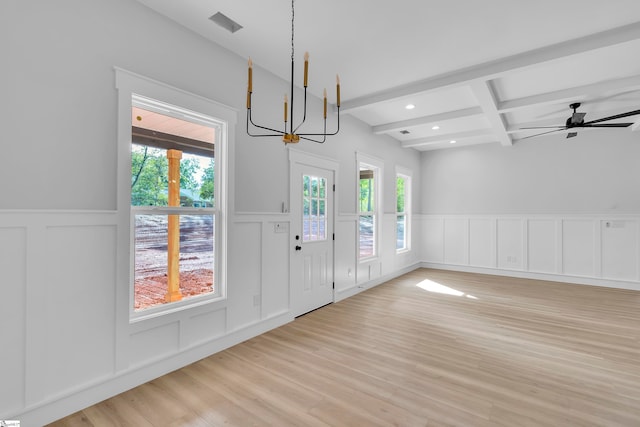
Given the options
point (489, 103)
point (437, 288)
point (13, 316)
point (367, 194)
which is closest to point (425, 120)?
point (489, 103)

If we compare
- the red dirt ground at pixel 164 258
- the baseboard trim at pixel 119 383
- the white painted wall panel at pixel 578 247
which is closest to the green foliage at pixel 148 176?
the red dirt ground at pixel 164 258

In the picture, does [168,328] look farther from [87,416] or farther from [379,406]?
[379,406]

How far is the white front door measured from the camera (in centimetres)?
379

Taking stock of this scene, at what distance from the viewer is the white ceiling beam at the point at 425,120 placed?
181 inches

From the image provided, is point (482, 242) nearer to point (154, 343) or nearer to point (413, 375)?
point (413, 375)

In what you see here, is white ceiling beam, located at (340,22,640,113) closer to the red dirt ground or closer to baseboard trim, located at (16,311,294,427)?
the red dirt ground

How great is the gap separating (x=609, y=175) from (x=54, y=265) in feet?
26.2

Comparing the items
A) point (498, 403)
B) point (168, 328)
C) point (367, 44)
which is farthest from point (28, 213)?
point (498, 403)

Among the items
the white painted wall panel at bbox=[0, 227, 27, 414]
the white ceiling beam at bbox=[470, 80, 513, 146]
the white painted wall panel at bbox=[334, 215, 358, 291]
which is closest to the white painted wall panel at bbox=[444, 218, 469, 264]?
the white ceiling beam at bbox=[470, 80, 513, 146]

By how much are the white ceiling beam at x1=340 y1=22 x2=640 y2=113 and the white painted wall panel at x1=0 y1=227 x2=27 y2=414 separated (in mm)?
3831

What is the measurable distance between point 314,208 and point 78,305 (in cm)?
273

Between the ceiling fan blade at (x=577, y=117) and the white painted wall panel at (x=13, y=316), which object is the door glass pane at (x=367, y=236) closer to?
the ceiling fan blade at (x=577, y=117)

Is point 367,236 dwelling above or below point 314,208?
below

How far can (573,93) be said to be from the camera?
3.81 meters
